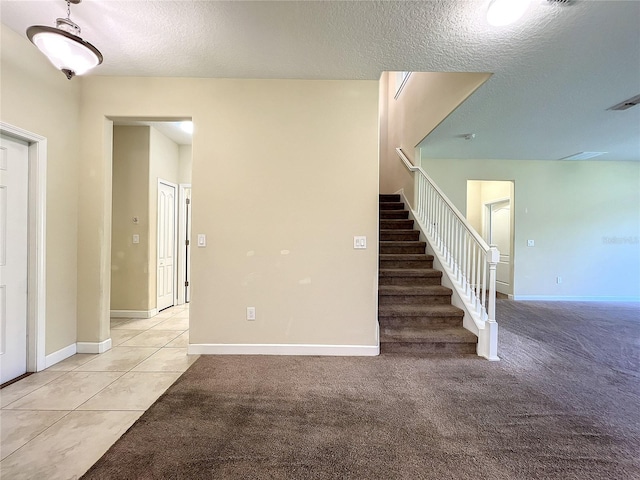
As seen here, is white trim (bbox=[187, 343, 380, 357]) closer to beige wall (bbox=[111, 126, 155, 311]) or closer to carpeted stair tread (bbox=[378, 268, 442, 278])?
carpeted stair tread (bbox=[378, 268, 442, 278])

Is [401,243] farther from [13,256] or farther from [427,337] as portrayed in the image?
[13,256]

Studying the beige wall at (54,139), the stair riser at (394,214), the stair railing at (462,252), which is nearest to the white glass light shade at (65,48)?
the beige wall at (54,139)

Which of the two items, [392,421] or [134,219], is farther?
[134,219]

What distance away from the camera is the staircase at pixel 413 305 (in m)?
2.79

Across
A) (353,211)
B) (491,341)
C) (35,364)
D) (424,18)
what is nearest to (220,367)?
(35,364)

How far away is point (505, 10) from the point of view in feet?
5.95

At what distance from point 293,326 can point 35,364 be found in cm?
215

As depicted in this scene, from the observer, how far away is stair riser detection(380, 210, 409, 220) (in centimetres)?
477

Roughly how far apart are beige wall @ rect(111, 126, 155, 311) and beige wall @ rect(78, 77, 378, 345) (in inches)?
49.5

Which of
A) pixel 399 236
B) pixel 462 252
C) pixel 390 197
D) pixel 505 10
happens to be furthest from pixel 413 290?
pixel 505 10

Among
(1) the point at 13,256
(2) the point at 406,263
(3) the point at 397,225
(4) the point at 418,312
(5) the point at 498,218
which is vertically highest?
(5) the point at 498,218

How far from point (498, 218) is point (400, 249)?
3.67 metres

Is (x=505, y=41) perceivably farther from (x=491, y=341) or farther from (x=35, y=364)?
(x=35, y=364)

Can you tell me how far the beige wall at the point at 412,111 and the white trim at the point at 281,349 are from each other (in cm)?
281
